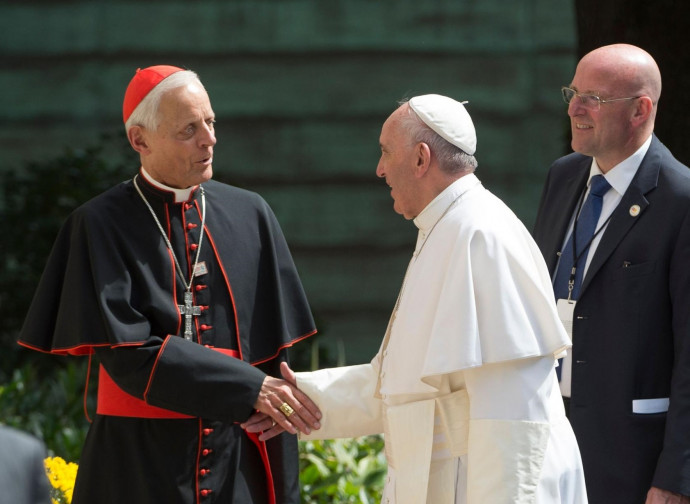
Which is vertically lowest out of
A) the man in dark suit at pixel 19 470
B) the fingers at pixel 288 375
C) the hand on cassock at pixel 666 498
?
the hand on cassock at pixel 666 498

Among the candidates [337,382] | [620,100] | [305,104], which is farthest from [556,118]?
[337,382]

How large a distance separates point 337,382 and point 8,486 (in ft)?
6.42

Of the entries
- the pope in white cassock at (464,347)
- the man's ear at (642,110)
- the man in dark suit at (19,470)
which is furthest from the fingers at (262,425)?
the man in dark suit at (19,470)

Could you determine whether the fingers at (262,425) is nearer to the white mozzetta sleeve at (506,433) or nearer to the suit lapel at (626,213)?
the white mozzetta sleeve at (506,433)

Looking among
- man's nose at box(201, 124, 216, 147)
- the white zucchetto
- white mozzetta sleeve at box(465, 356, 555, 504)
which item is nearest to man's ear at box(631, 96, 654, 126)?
the white zucchetto

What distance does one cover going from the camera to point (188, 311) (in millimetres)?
3547

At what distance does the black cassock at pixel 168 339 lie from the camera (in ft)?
11.2

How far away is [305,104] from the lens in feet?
25.9

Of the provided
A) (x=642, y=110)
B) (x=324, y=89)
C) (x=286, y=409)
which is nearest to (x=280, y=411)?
(x=286, y=409)

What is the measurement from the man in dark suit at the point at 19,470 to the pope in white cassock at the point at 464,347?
144cm

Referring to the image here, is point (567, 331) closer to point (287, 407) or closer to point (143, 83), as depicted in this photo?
point (287, 407)

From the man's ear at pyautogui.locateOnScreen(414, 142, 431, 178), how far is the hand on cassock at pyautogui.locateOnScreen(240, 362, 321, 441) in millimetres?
785

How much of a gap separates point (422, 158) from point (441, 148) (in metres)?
0.06

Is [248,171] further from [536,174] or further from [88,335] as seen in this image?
[88,335]
